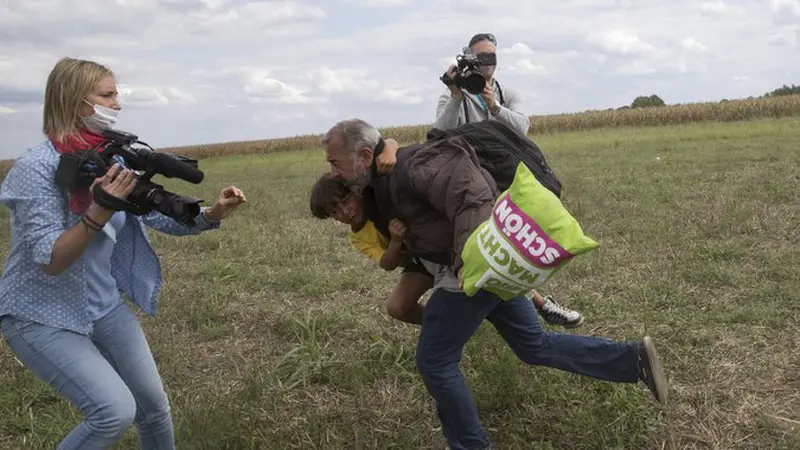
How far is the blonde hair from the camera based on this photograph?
2.58 m

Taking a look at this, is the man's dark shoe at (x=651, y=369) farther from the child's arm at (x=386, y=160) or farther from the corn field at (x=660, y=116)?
the corn field at (x=660, y=116)

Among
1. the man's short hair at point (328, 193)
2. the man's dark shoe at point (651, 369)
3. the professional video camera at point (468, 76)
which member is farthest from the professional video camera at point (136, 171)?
the man's dark shoe at point (651, 369)

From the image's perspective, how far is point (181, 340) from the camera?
5.03 meters

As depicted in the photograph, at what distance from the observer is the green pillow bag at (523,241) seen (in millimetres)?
2438

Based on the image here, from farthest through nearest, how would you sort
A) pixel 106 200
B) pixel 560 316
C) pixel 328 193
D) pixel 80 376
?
pixel 560 316
pixel 328 193
pixel 80 376
pixel 106 200

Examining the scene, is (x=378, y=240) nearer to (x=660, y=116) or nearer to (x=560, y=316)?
(x=560, y=316)

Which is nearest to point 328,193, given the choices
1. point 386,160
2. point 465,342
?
point 386,160

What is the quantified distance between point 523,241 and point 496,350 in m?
1.74

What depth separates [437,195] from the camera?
265 centimetres

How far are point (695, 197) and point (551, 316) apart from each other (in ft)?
15.3

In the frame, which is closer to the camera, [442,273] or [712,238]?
[442,273]

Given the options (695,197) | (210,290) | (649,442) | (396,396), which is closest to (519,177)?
(649,442)

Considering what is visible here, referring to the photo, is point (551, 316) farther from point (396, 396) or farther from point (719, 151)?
point (719, 151)

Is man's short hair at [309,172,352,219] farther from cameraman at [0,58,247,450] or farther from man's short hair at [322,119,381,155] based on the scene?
cameraman at [0,58,247,450]
